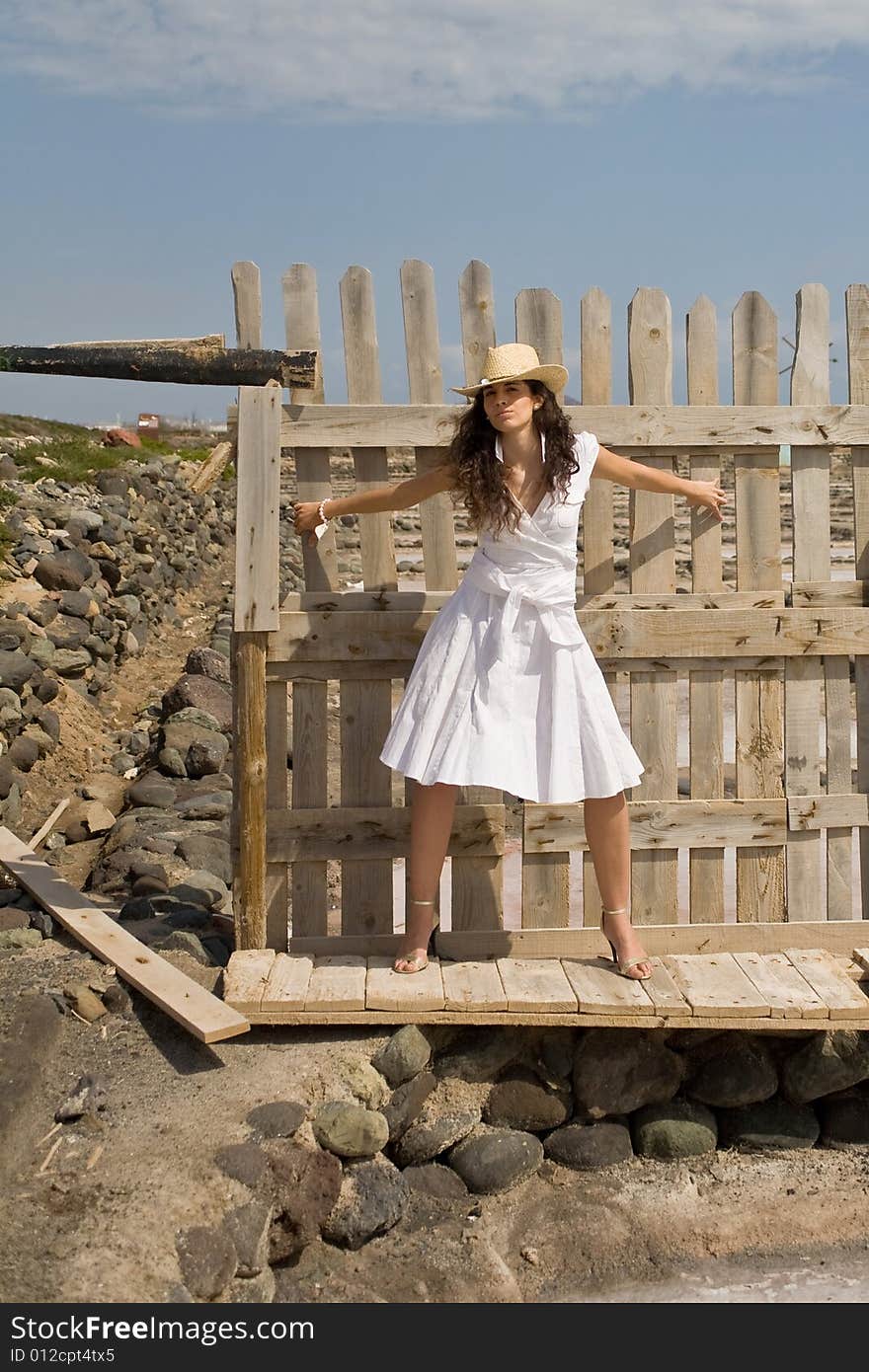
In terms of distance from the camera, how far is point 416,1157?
436 cm

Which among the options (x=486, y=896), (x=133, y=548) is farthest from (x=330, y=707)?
(x=486, y=896)

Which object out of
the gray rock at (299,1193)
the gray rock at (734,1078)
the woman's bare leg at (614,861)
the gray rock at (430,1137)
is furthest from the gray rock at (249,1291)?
the gray rock at (734,1078)

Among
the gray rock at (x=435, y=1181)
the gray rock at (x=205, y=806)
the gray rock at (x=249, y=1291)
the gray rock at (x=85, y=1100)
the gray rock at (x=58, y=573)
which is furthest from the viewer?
the gray rock at (x=58, y=573)

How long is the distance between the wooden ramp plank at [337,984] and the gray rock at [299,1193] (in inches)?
21.2

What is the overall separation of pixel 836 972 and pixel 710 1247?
46.1 inches

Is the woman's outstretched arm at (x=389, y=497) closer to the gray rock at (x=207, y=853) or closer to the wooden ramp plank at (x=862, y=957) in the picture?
the wooden ramp plank at (x=862, y=957)

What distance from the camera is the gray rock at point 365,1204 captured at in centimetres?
393

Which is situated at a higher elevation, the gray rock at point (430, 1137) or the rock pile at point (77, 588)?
the rock pile at point (77, 588)

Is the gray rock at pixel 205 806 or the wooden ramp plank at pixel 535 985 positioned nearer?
the wooden ramp plank at pixel 535 985

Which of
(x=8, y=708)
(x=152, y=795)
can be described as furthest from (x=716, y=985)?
(x=8, y=708)

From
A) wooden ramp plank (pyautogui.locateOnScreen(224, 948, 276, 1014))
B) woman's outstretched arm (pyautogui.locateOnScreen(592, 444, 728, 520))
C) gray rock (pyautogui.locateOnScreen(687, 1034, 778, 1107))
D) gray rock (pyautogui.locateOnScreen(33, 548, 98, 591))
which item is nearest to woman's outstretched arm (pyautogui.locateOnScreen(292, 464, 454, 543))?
woman's outstretched arm (pyautogui.locateOnScreen(592, 444, 728, 520))

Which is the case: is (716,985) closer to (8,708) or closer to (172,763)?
(172,763)

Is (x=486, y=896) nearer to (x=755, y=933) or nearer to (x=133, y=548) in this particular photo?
(x=755, y=933)

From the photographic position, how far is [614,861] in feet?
15.4
